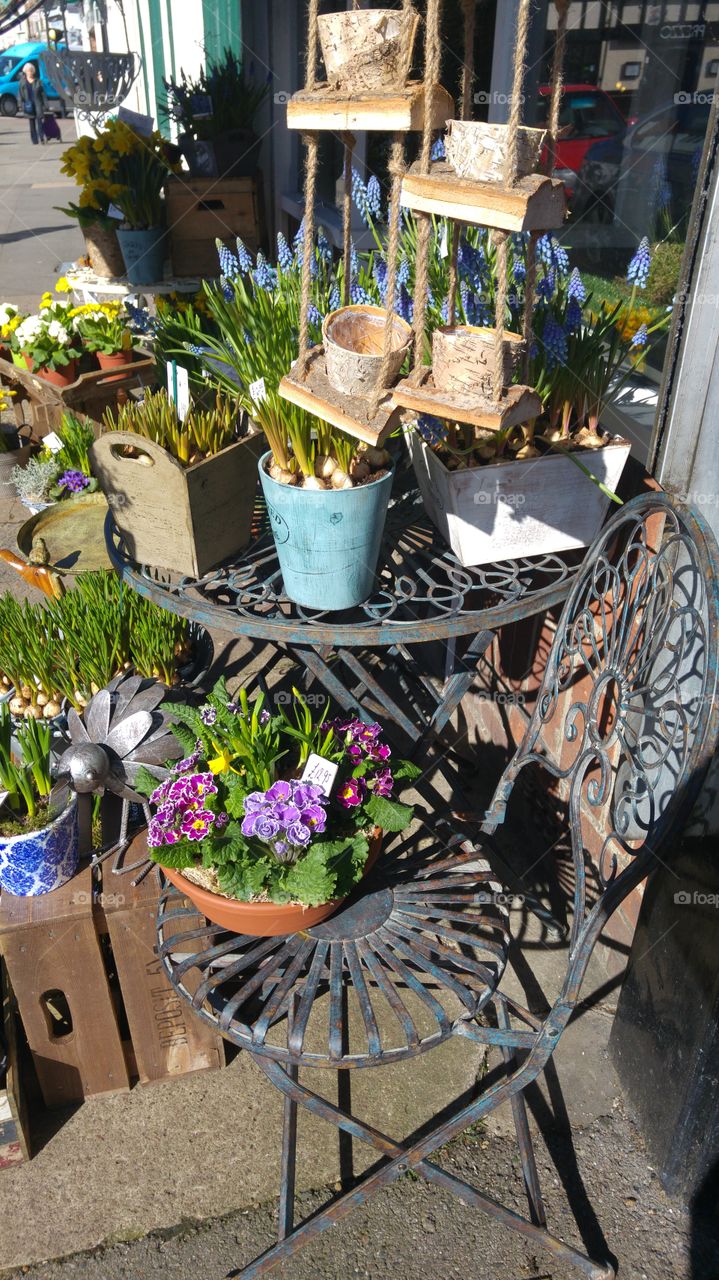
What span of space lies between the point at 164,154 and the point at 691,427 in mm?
3968

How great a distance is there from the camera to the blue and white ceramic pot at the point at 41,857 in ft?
5.96

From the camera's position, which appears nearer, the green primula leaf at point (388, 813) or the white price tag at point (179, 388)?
the green primula leaf at point (388, 813)

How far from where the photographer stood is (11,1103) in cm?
188

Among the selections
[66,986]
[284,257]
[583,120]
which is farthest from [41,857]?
[583,120]

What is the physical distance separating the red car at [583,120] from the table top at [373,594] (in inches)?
39.4

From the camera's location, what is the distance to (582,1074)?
2170 millimetres

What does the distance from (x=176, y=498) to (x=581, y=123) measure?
1.47m

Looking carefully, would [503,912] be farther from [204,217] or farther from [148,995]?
[204,217]

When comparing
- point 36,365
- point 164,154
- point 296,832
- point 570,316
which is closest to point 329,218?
point 164,154

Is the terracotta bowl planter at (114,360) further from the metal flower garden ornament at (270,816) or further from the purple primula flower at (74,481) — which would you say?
the metal flower garden ornament at (270,816)

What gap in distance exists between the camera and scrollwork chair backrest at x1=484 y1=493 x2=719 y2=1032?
1354 mm

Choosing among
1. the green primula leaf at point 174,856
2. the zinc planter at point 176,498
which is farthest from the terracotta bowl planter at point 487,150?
the green primula leaf at point 174,856

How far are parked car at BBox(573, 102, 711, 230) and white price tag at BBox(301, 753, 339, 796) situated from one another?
1308 mm

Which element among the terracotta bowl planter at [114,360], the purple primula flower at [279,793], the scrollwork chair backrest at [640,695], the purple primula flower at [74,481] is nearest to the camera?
the scrollwork chair backrest at [640,695]
